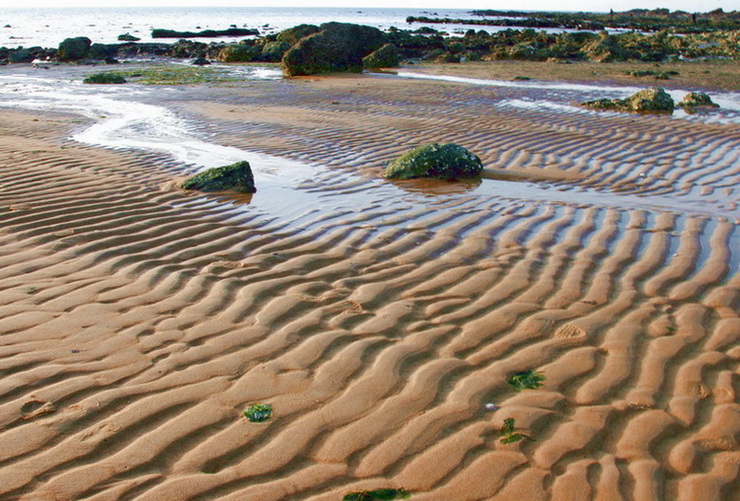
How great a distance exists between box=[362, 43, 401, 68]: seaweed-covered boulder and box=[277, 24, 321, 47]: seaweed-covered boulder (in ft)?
9.68

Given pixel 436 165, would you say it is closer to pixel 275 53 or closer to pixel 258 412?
pixel 258 412

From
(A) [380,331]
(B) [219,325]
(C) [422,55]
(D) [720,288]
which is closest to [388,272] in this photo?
(A) [380,331]

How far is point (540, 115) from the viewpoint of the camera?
1223 centimetres

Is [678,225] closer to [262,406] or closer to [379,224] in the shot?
Result: [379,224]

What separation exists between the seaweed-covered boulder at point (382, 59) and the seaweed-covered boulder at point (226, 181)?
17716 millimetres

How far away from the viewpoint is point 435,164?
7473 millimetres

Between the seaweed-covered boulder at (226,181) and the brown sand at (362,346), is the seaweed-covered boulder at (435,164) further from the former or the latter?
the seaweed-covered boulder at (226,181)

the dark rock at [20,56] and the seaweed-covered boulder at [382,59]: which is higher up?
the dark rock at [20,56]

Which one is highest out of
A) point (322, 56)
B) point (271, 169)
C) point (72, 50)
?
point (72, 50)

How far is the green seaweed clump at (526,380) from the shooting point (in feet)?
10.4

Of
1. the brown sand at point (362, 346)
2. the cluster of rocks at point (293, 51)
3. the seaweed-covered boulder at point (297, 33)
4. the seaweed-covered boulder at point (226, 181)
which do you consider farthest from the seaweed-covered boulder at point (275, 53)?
the seaweed-covered boulder at point (226, 181)

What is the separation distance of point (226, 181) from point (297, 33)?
21.3 m

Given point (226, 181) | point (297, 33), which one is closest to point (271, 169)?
point (226, 181)

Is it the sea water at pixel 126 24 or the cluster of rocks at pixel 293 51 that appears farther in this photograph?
the sea water at pixel 126 24
